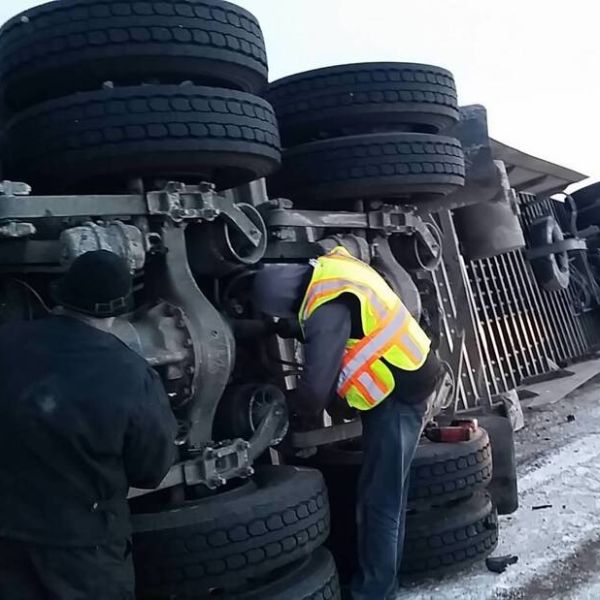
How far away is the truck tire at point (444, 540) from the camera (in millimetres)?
3398

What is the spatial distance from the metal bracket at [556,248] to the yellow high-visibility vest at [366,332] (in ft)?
18.8

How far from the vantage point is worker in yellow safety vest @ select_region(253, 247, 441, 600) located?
2.90m

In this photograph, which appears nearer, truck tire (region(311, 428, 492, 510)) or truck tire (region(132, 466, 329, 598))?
truck tire (region(132, 466, 329, 598))

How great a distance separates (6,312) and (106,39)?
3.06 ft

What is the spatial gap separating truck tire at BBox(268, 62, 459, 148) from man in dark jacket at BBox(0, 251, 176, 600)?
153cm

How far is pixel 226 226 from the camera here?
9.71 ft

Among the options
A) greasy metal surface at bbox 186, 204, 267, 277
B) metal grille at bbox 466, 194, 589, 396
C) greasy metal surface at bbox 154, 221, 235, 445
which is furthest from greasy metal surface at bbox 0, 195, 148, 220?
metal grille at bbox 466, 194, 589, 396

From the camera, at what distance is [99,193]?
288 cm

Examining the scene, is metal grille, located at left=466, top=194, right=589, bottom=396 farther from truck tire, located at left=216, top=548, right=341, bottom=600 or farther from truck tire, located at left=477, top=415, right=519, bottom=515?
truck tire, located at left=216, top=548, right=341, bottom=600

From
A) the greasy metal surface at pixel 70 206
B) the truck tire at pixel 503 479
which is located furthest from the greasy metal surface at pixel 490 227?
the greasy metal surface at pixel 70 206

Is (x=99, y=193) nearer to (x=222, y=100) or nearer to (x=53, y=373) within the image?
(x=222, y=100)

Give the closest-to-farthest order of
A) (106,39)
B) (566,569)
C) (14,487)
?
(14,487) < (106,39) < (566,569)

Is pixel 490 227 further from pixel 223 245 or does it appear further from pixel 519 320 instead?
pixel 519 320

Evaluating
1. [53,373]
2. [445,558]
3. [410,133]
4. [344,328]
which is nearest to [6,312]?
[53,373]
